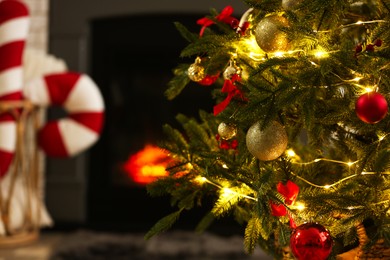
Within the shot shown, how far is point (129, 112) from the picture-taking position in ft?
9.86

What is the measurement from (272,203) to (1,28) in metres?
1.80

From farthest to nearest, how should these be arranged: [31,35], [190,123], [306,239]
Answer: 1. [31,35]
2. [190,123]
3. [306,239]

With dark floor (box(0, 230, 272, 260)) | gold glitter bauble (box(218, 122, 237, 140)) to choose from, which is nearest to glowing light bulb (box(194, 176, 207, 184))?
gold glitter bauble (box(218, 122, 237, 140))

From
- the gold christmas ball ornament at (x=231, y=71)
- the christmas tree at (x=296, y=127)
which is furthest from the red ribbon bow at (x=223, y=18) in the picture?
the gold christmas ball ornament at (x=231, y=71)

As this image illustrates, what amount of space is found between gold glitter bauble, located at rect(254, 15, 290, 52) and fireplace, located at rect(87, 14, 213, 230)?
1.92 meters

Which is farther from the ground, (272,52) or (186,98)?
(272,52)

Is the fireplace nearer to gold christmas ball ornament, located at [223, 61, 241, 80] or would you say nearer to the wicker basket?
the wicker basket

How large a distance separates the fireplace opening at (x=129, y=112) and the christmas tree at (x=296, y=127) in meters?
1.71

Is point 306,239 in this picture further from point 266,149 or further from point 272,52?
point 272,52

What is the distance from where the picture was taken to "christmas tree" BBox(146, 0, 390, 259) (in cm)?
96

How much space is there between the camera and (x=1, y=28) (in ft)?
8.09

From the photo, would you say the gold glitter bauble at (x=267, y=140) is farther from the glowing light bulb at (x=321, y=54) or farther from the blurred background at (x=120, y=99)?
the blurred background at (x=120, y=99)

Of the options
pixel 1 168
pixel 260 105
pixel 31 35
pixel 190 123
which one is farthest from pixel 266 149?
pixel 31 35

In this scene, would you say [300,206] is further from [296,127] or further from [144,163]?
[144,163]
